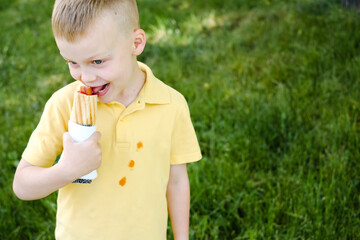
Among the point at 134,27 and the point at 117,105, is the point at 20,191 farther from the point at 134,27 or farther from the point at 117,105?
the point at 134,27

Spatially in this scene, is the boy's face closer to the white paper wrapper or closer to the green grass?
the white paper wrapper

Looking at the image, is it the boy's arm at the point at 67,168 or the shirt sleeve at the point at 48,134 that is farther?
the shirt sleeve at the point at 48,134

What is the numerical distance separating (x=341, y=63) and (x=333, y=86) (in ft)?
1.28

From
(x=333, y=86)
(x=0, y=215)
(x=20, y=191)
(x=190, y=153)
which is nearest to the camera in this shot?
(x=20, y=191)

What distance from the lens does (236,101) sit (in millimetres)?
3553

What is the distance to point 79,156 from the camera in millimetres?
1333

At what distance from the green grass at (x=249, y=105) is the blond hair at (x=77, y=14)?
157 centimetres

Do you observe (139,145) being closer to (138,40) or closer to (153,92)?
(153,92)

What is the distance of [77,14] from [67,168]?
0.48 metres

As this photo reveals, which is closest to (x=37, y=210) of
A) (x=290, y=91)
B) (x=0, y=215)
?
(x=0, y=215)

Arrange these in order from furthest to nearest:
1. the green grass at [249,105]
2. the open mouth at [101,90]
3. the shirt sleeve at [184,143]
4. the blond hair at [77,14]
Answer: the green grass at [249,105] < the shirt sleeve at [184,143] < the open mouth at [101,90] < the blond hair at [77,14]

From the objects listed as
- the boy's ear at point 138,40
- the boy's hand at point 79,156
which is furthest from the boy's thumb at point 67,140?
the boy's ear at point 138,40

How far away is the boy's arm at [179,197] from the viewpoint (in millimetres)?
1760

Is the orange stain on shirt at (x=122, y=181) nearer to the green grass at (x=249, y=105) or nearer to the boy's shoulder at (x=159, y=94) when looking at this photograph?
the boy's shoulder at (x=159, y=94)
